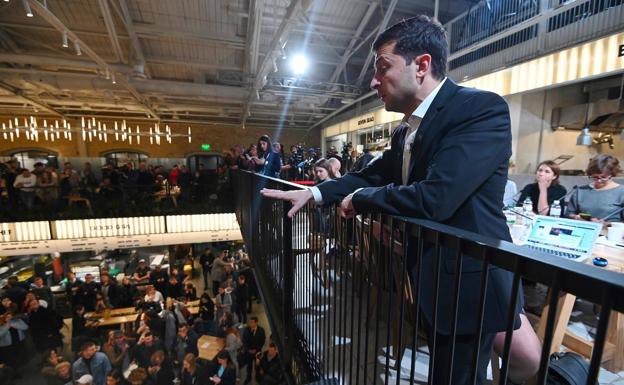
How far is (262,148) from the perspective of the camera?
5219 mm

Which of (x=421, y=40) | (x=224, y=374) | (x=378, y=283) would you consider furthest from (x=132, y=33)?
(x=378, y=283)

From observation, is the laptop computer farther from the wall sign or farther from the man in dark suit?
the wall sign

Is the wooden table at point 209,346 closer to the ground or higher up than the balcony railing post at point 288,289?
closer to the ground

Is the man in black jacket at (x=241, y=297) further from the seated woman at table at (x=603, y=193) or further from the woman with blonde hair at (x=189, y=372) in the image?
the seated woman at table at (x=603, y=193)

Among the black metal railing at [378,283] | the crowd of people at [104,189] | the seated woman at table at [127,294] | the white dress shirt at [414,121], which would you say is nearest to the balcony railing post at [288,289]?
the black metal railing at [378,283]

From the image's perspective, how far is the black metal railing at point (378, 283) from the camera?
50 centimetres

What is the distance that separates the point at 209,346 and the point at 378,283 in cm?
683

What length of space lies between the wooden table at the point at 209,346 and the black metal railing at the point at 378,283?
12.7ft

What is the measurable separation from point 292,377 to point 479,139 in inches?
88.1

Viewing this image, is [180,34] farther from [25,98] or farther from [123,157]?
[123,157]

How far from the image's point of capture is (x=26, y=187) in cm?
780

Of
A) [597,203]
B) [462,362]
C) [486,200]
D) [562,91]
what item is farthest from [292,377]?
[562,91]

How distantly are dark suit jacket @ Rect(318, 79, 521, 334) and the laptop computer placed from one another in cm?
138

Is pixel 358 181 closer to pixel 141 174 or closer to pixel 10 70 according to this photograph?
pixel 141 174
